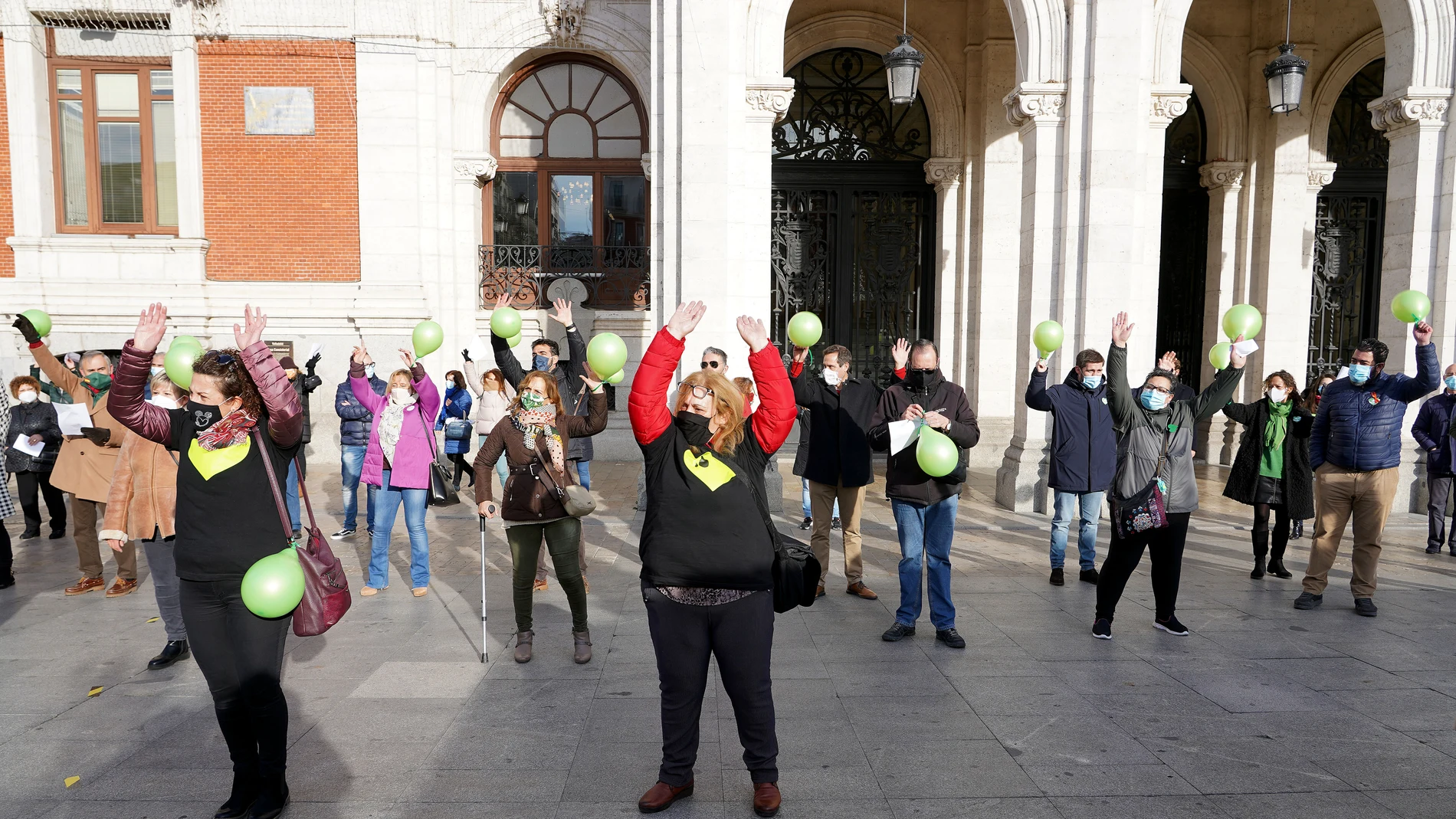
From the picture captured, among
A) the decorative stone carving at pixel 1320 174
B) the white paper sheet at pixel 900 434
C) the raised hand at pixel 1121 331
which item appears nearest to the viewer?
the white paper sheet at pixel 900 434

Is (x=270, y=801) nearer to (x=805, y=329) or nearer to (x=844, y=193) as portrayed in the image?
(x=805, y=329)

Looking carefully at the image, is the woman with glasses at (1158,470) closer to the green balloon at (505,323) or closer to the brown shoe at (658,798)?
the brown shoe at (658,798)

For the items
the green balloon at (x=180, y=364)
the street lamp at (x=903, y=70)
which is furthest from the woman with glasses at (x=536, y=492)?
the street lamp at (x=903, y=70)

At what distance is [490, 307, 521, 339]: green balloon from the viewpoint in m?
6.81

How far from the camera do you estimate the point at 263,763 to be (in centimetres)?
372

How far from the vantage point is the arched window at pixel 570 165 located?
1583 centimetres

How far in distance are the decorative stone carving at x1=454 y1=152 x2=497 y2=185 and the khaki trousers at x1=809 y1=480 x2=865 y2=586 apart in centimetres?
1048

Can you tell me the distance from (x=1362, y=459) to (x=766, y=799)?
566 cm

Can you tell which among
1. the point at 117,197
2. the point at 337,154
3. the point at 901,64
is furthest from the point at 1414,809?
the point at 117,197

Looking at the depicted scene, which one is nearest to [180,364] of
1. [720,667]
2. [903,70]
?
[720,667]

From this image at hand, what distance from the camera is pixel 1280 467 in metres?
8.05

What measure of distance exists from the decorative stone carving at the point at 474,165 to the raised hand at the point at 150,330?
39.7 ft

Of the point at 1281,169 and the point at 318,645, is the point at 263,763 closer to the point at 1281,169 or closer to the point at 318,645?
the point at 318,645

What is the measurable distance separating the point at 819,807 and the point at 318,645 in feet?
12.5
